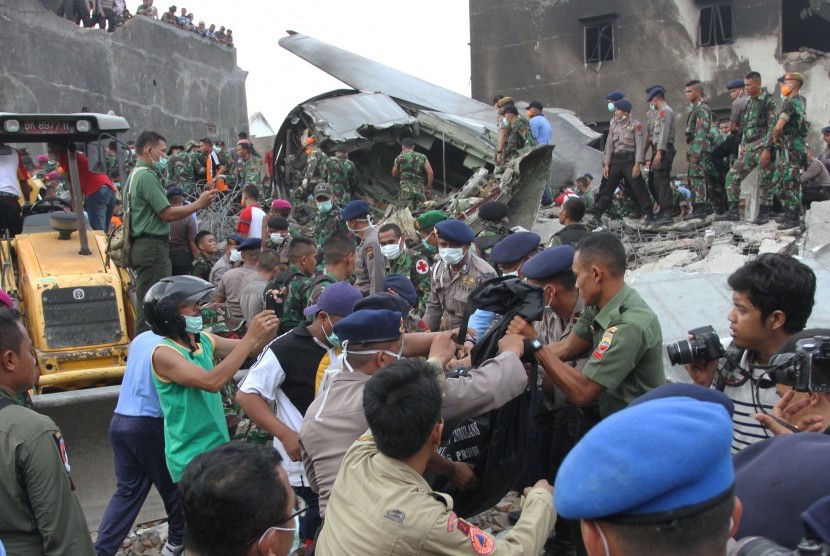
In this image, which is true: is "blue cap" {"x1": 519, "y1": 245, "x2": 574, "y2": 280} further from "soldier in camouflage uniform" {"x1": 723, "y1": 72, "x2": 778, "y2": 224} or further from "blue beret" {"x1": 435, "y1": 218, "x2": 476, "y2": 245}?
"soldier in camouflage uniform" {"x1": 723, "y1": 72, "x2": 778, "y2": 224}

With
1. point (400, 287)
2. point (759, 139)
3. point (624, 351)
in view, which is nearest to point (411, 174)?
point (759, 139)

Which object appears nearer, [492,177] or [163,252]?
[163,252]

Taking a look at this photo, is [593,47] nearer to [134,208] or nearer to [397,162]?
[397,162]

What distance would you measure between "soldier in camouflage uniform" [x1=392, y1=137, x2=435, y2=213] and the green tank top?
8989 mm

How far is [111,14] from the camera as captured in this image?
21.8 metres

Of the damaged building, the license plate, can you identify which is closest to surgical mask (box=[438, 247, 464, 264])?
the license plate

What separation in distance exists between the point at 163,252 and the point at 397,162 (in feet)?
22.6

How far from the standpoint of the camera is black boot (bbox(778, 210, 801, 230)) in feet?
30.3

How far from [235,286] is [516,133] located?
606 cm

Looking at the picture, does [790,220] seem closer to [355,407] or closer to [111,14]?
[355,407]

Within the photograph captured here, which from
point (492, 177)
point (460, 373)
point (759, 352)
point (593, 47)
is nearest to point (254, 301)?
point (460, 373)

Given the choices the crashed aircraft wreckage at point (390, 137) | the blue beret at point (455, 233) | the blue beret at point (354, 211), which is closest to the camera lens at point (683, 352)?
the blue beret at point (455, 233)

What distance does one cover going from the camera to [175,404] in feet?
13.6

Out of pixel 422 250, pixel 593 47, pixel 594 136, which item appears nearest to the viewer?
pixel 422 250
